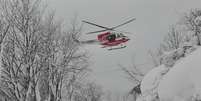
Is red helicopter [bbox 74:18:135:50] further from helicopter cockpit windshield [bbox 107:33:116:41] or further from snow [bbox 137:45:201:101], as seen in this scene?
snow [bbox 137:45:201:101]

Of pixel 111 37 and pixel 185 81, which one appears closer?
pixel 185 81

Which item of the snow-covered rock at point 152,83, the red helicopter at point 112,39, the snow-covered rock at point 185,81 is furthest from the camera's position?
the red helicopter at point 112,39

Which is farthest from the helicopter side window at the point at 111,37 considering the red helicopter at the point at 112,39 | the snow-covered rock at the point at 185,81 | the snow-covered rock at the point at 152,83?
the snow-covered rock at the point at 185,81

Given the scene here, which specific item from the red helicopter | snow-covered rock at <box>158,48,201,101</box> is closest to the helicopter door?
the red helicopter

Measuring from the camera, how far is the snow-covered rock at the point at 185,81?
16.0ft

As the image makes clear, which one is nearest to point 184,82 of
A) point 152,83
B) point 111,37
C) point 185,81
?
point 185,81

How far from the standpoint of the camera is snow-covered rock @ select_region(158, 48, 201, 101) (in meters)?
4.86

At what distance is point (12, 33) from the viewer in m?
14.7

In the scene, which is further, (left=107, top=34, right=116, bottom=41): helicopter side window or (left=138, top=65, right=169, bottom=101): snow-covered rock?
(left=107, top=34, right=116, bottom=41): helicopter side window

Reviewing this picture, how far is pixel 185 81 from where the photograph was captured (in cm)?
503

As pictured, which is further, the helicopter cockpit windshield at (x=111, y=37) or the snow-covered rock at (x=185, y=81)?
the helicopter cockpit windshield at (x=111, y=37)

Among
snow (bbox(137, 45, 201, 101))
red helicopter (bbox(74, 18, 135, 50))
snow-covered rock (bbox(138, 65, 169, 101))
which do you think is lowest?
red helicopter (bbox(74, 18, 135, 50))

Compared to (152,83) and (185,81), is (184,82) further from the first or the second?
(152,83)

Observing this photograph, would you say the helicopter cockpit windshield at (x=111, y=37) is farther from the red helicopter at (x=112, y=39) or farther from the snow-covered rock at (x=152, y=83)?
the snow-covered rock at (x=152, y=83)
